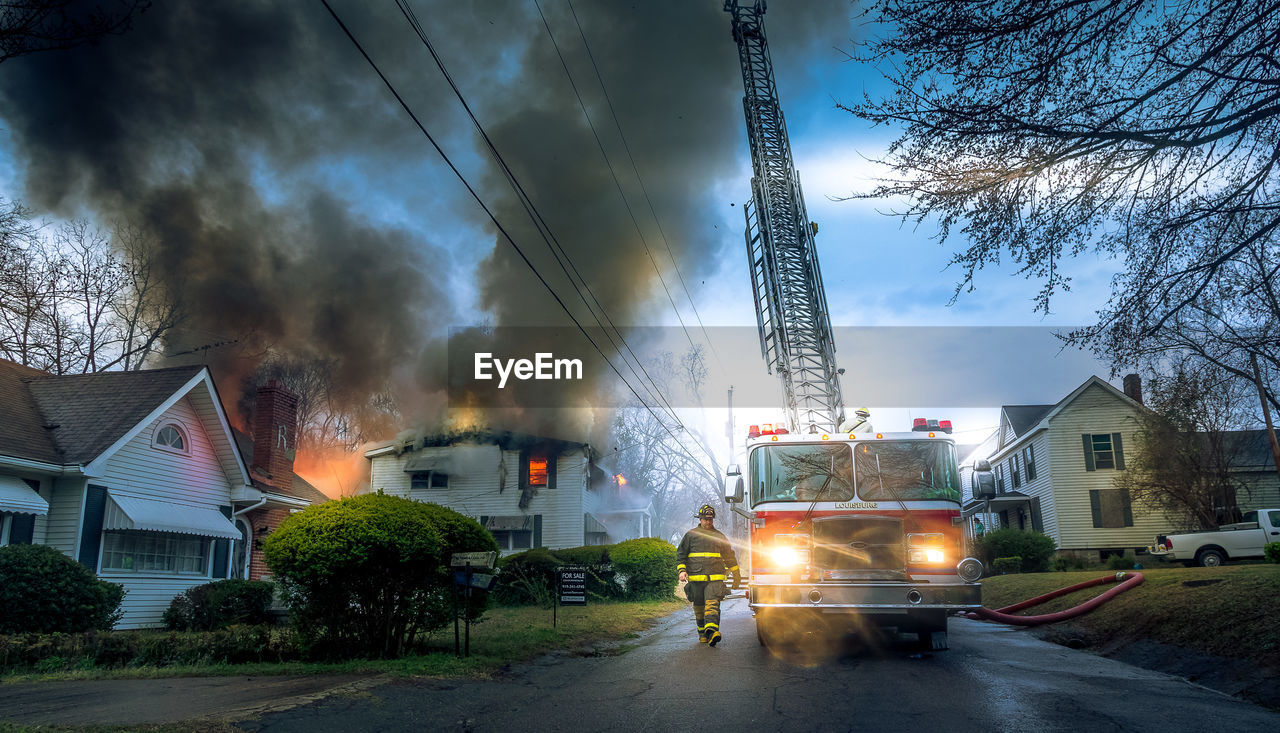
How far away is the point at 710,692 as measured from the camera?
6.79 m

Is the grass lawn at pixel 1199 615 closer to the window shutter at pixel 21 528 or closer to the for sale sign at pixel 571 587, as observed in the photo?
the for sale sign at pixel 571 587

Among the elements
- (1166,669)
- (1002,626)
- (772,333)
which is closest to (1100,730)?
(1166,669)

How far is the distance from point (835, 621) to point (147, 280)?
2549 centimetres

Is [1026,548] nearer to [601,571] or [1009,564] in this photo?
[1009,564]

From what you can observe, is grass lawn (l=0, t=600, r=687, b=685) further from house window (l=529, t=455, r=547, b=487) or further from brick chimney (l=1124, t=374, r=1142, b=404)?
brick chimney (l=1124, t=374, r=1142, b=404)

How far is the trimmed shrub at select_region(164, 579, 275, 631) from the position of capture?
15.2 m

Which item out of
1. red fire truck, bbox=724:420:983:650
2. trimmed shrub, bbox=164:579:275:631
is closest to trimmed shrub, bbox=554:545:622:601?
trimmed shrub, bbox=164:579:275:631

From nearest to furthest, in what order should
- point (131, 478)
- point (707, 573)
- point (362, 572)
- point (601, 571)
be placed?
point (362, 572), point (707, 573), point (131, 478), point (601, 571)

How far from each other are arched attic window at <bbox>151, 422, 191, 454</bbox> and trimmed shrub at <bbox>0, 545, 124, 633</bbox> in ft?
16.9

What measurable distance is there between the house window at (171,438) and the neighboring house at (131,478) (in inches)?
1.0

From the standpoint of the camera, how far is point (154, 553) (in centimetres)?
1666

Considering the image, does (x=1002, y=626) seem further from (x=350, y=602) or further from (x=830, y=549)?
(x=350, y=602)

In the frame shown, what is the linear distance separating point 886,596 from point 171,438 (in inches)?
589

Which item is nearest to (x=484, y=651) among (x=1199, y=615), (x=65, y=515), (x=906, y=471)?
(x=906, y=471)
